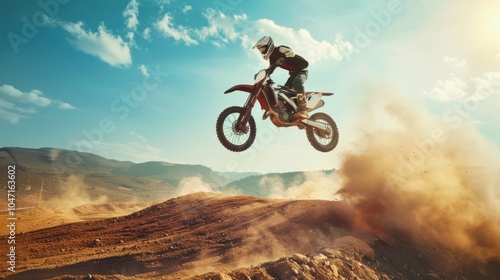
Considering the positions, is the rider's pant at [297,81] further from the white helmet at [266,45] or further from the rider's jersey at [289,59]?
the white helmet at [266,45]

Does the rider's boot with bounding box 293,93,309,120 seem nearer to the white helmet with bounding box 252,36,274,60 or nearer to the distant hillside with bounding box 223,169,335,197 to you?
the white helmet with bounding box 252,36,274,60

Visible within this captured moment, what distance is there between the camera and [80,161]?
622 ft

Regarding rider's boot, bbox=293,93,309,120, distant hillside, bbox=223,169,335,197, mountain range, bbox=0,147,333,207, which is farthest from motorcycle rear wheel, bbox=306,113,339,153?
distant hillside, bbox=223,169,335,197

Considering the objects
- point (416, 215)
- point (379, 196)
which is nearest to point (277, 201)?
point (379, 196)

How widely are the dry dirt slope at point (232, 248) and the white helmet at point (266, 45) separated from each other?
5551 mm

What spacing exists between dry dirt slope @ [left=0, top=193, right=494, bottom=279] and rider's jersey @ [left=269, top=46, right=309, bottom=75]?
5.55m

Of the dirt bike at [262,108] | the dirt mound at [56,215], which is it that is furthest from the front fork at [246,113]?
the dirt mound at [56,215]

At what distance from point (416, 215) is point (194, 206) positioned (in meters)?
12.2

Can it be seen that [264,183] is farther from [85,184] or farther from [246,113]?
[246,113]

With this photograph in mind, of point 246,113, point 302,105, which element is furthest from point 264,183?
point 246,113

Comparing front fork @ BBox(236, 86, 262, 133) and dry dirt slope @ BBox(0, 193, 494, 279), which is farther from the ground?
front fork @ BBox(236, 86, 262, 133)

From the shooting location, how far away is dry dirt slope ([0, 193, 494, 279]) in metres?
10.4

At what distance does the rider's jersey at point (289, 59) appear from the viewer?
9.12 m

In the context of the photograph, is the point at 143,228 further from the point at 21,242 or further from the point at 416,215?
the point at 416,215
